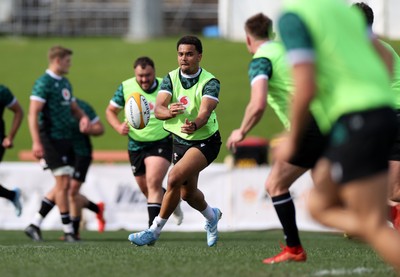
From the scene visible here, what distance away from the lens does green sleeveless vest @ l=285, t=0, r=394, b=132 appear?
17.7 feet

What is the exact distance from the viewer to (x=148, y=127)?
466 inches

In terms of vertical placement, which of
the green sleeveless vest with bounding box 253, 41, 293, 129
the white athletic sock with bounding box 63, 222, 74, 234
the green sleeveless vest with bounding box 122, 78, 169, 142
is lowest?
the white athletic sock with bounding box 63, 222, 74, 234

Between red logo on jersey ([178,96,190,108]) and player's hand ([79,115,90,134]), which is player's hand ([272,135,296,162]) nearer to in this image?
red logo on jersey ([178,96,190,108])

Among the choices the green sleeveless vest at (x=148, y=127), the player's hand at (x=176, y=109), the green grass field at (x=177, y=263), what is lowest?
the green grass field at (x=177, y=263)

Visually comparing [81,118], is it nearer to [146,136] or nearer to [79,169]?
[79,169]

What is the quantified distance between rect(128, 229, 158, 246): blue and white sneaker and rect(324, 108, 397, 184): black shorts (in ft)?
14.6

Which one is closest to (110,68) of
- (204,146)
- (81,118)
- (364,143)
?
(81,118)

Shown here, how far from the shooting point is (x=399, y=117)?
9.69 meters

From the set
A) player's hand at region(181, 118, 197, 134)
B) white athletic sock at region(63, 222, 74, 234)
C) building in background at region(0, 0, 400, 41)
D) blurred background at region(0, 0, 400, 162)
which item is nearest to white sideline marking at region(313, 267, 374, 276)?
player's hand at region(181, 118, 197, 134)

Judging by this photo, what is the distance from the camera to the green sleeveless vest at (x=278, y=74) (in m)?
8.05

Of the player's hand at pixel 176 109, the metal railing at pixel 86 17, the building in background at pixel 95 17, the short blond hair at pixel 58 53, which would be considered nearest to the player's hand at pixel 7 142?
the short blond hair at pixel 58 53

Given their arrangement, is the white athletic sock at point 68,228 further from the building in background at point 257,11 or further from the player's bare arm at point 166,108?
the building in background at point 257,11

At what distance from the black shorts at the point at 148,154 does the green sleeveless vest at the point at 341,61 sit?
6307 millimetres

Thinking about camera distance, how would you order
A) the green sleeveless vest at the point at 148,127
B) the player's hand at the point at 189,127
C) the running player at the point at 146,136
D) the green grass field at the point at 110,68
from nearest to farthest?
1. the player's hand at the point at 189,127
2. the running player at the point at 146,136
3. the green sleeveless vest at the point at 148,127
4. the green grass field at the point at 110,68
